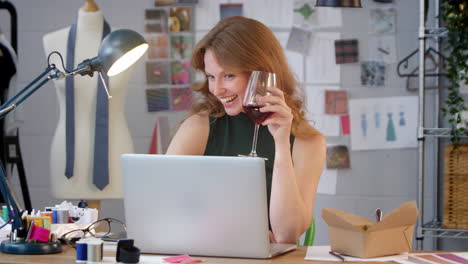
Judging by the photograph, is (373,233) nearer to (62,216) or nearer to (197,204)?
(197,204)

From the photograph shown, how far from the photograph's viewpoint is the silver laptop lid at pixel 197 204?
5.53 feet

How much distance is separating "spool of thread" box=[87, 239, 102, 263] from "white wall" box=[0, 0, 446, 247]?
256cm

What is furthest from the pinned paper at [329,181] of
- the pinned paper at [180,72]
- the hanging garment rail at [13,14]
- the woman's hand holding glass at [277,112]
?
the woman's hand holding glass at [277,112]

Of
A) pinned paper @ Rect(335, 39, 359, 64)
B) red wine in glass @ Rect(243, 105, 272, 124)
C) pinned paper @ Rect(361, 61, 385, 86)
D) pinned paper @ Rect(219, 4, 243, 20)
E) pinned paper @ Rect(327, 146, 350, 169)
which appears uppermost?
pinned paper @ Rect(219, 4, 243, 20)

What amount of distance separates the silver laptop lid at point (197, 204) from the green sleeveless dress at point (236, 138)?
878 mm

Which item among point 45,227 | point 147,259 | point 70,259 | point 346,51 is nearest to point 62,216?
point 45,227

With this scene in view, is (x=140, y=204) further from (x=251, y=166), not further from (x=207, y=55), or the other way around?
(x=207, y=55)

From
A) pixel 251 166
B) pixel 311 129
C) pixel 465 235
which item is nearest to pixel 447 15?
pixel 465 235

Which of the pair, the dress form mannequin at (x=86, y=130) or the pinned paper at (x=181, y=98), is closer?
the dress form mannequin at (x=86, y=130)

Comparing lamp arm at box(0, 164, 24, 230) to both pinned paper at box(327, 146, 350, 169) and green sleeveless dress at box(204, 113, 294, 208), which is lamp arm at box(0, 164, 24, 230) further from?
pinned paper at box(327, 146, 350, 169)

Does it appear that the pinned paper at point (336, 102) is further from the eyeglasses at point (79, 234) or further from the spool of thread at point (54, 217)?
the spool of thread at point (54, 217)

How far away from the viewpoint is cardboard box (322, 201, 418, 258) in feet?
5.78

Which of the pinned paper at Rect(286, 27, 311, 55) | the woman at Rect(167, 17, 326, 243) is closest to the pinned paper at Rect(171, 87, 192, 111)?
the pinned paper at Rect(286, 27, 311, 55)

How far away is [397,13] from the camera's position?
4.05 meters
